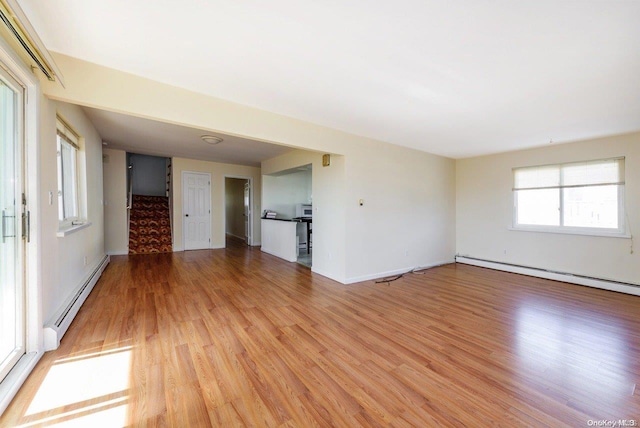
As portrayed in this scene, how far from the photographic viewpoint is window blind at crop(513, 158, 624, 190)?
392cm

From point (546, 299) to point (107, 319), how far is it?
540cm

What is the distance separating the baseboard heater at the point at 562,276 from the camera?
146 inches

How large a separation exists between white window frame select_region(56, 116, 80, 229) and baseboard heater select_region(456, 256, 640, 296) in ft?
22.9

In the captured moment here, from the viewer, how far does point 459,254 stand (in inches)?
230

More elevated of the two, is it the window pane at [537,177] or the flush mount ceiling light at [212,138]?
the flush mount ceiling light at [212,138]

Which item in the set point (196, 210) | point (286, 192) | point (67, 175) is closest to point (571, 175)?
point (286, 192)

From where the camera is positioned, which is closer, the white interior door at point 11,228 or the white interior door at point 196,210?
the white interior door at point 11,228

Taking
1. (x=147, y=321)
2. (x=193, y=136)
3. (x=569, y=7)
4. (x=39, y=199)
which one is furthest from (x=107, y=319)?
(x=569, y=7)

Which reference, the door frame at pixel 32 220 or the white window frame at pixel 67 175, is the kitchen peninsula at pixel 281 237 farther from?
the door frame at pixel 32 220

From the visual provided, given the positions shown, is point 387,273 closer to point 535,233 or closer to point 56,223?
point 535,233

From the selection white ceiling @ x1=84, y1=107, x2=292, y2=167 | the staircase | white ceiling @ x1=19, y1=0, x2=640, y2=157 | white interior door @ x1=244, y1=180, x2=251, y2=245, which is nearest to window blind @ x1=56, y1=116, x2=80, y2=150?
white ceiling @ x1=84, y1=107, x2=292, y2=167

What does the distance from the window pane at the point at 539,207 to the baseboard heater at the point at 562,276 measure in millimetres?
884

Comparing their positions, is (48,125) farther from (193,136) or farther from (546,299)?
Result: (546,299)

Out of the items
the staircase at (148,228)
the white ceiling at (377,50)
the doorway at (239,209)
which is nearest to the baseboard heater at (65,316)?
the white ceiling at (377,50)
